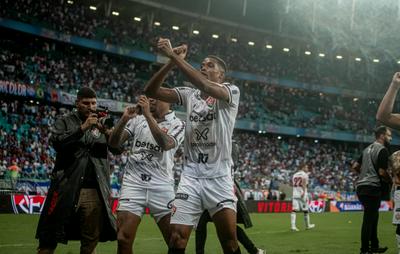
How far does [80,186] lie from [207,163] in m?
1.60

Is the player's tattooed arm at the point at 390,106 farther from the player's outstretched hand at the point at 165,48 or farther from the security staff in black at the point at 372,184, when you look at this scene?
the security staff in black at the point at 372,184

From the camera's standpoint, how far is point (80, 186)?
5930 mm

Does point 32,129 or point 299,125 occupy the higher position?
point 299,125

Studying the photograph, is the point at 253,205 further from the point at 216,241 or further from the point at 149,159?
the point at 149,159

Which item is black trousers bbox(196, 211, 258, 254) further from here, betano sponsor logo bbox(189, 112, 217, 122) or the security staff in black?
betano sponsor logo bbox(189, 112, 217, 122)

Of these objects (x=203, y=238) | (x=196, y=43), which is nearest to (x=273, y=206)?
(x=203, y=238)

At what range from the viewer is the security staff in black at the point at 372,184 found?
343 inches

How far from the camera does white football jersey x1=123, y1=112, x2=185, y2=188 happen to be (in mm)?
6266

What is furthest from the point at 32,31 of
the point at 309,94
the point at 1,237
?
the point at 309,94

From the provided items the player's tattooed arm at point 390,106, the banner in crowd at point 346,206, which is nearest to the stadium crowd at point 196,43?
the banner in crowd at point 346,206

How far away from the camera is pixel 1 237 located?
463 inches

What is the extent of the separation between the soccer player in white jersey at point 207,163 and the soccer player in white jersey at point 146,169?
53cm

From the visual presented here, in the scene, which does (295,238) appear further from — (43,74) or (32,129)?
(43,74)

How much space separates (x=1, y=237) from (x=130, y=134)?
685cm
